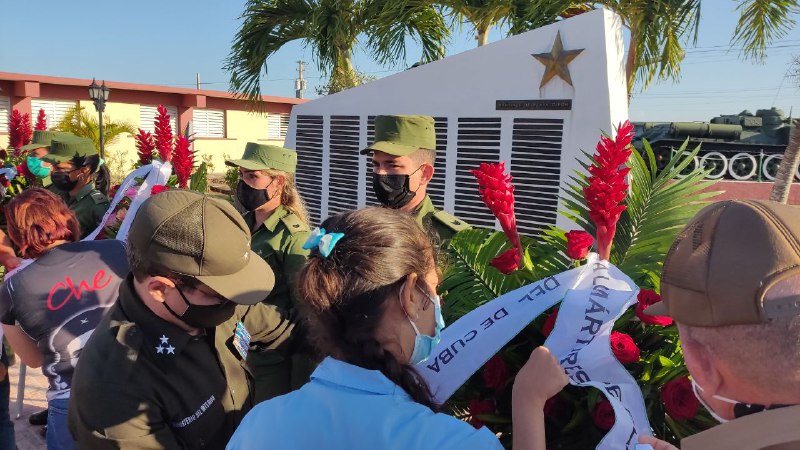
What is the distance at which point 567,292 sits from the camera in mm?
1470

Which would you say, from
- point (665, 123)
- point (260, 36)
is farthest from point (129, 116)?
point (665, 123)

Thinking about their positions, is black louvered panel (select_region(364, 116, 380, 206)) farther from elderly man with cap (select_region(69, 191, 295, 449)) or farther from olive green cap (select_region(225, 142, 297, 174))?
elderly man with cap (select_region(69, 191, 295, 449))

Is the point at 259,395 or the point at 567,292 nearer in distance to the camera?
the point at 567,292

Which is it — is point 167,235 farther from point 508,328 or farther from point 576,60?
point 576,60

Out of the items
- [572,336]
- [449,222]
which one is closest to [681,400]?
[572,336]

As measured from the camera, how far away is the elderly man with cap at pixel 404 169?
298cm

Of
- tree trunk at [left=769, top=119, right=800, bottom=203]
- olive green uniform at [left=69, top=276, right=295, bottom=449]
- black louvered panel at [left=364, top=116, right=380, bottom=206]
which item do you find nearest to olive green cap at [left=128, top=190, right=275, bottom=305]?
olive green uniform at [left=69, top=276, right=295, bottom=449]

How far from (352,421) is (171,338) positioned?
2.36 ft

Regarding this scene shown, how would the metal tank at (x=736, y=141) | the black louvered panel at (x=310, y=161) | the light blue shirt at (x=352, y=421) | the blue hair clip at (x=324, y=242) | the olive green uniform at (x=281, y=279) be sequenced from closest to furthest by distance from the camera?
the light blue shirt at (x=352, y=421) → the blue hair clip at (x=324, y=242) → the olive green uniform at (x=281, y=279) → the black louvered panel at (x=310, y=161) → the metal tank at (x=736, y=141)

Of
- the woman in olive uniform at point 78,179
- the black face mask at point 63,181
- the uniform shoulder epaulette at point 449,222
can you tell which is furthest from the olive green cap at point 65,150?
the uniform shoulder epaulette at point 449,222

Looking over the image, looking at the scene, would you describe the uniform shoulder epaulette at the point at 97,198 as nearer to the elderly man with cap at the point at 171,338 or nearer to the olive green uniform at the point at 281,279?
the olive green uniform at the point at 281,279

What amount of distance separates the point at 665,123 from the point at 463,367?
1513 centimetres

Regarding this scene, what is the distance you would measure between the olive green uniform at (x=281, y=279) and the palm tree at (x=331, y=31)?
6.92 metres

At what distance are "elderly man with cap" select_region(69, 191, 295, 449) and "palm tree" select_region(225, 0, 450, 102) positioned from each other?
8.07 m
